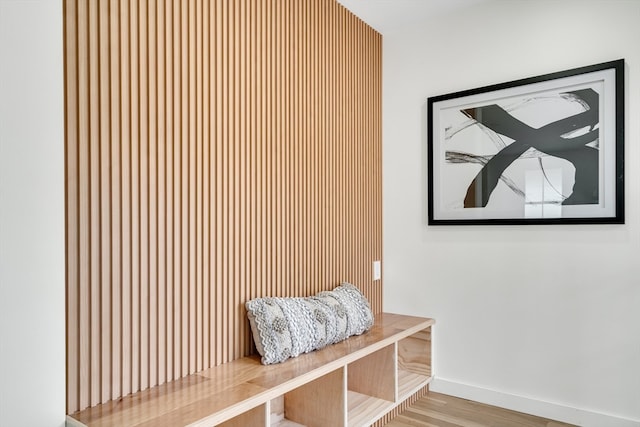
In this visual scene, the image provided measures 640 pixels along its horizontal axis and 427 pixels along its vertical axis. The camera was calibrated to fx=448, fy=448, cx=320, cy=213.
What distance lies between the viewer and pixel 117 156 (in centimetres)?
136

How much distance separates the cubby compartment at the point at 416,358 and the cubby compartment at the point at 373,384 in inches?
10.9

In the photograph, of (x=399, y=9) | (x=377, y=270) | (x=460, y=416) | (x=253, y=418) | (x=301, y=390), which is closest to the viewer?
(x=253, y=418)

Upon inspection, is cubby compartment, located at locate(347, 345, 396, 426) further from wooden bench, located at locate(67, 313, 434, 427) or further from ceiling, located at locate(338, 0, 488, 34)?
ceiling, located at locate(338, 0, 488, 34)

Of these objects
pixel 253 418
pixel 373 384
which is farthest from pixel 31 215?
pixel 373 384

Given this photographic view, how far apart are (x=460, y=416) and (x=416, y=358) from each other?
0.42 metres

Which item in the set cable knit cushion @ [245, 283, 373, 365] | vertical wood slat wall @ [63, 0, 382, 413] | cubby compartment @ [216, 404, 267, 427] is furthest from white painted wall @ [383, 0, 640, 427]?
cubby compartment @ [216, 404, 267, 427]

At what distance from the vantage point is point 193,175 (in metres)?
1.60

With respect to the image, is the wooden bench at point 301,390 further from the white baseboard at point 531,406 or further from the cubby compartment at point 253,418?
the white baseboard at point 531,406

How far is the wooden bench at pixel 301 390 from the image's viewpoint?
1265 millimetres

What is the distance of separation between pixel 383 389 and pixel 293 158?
119cm

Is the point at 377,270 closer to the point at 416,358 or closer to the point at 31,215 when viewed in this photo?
the point at 416,358

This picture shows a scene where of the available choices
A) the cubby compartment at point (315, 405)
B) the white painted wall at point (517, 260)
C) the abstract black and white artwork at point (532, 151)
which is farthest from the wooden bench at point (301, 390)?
the abstract black and white artwork at point (532, 151)

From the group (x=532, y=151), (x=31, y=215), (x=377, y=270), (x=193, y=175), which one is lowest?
(x=377, y=270)

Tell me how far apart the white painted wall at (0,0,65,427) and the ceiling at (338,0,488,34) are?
64.3 inches
